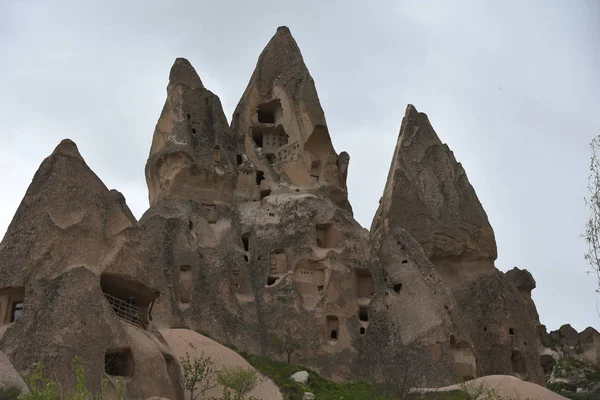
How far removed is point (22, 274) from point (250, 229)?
60.7 feet

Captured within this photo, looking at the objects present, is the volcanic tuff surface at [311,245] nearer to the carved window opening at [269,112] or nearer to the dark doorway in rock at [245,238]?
the carved window opening at [269,112]

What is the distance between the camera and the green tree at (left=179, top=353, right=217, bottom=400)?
73.8 ft

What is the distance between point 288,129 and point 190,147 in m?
4.98

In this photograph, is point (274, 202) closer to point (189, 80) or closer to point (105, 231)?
point (189, 80)

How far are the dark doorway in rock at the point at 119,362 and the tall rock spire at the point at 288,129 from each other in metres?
20.7

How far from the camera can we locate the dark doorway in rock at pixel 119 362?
1918 centimetres

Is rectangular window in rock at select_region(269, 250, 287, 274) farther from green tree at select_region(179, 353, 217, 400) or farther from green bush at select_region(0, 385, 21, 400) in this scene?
green bush at select_region(0, 385, 21, 400)

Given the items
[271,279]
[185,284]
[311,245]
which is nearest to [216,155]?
[311,245]

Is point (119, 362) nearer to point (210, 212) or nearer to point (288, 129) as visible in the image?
point (210, 212)

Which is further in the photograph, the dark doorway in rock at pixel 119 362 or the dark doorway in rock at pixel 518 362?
the dark doorway in rock at pixel 518 362

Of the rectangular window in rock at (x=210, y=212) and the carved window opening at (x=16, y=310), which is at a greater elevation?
the rectangular window in rock at (x=210, y=212)

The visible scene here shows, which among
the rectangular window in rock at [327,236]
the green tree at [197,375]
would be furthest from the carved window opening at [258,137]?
the green tree at [197,375]

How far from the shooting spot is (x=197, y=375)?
2302 centimetres

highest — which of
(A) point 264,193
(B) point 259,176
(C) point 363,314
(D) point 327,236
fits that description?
(B) point 259,176
